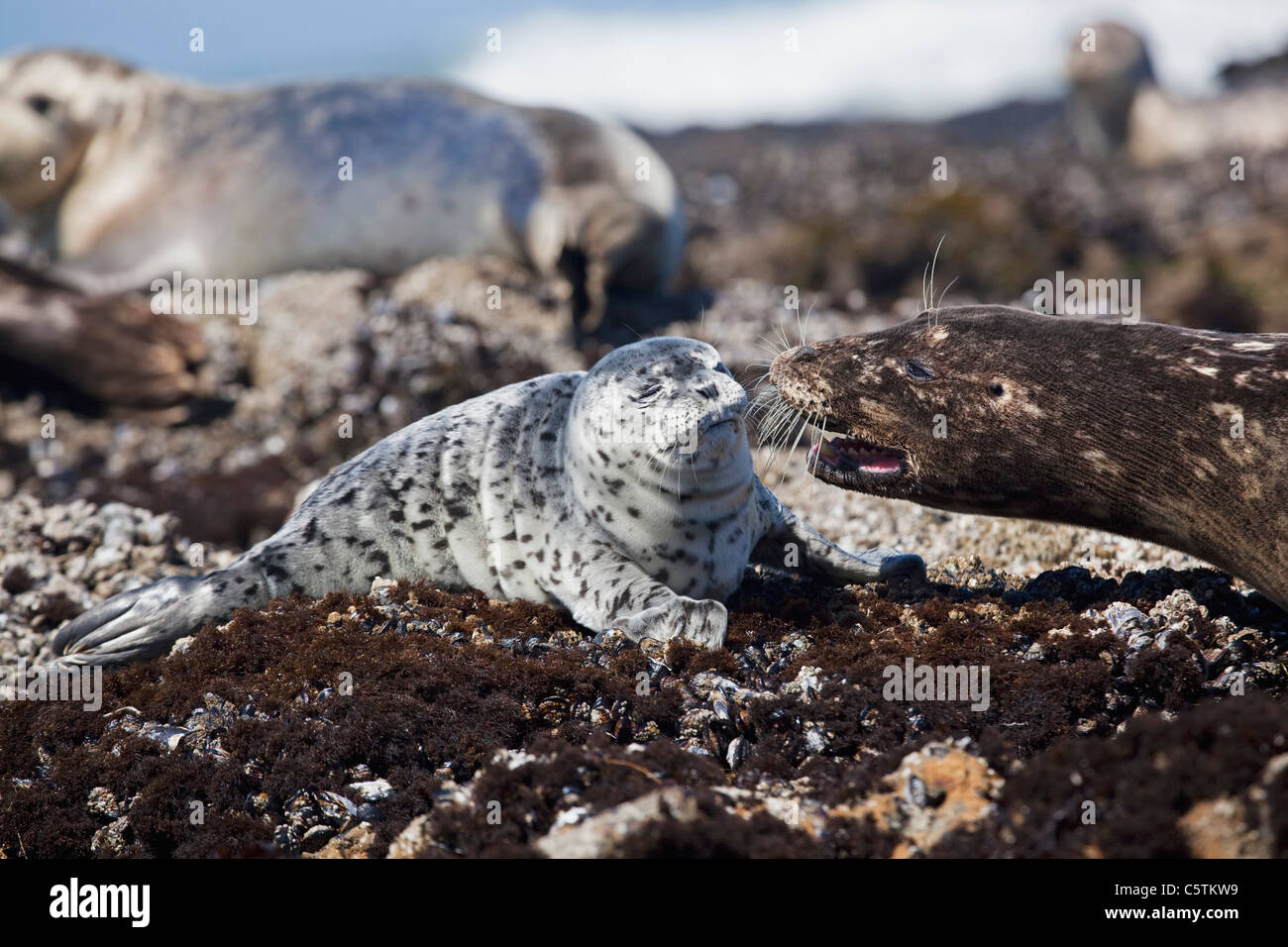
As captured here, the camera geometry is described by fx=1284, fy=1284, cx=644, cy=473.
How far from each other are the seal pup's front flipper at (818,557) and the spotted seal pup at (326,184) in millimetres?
5930

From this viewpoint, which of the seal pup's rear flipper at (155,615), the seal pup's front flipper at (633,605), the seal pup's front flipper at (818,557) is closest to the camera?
the seal pup's front flipper at (633,605)

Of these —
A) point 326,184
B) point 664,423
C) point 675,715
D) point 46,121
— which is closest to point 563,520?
point 664,423

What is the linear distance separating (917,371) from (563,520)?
1.69 m

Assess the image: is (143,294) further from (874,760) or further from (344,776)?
(874,760)

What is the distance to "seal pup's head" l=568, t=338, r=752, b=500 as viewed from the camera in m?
5.26

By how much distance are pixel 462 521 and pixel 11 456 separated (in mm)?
6971

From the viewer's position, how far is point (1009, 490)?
530 centimetres

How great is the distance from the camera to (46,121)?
14.3m

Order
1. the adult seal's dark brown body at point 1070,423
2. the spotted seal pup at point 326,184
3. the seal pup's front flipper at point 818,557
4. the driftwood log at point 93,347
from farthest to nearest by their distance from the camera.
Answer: the spotted seal pup at point 326,184 → the driftwood log at point 93,347 → the seal pup's front flipper at point 818,557 → the adult seal's dark brown body at point 1070,423

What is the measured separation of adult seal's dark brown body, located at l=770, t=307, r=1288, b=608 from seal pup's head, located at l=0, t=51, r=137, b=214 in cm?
1143

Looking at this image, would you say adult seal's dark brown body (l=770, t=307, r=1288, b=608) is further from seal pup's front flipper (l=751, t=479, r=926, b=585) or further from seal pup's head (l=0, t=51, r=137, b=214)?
seal pup's head (l=0, t=51, r=137, b=214)

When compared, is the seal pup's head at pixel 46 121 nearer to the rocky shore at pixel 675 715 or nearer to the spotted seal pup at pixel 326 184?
the spotted seal pup at pixel 326 184

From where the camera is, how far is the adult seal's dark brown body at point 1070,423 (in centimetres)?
493

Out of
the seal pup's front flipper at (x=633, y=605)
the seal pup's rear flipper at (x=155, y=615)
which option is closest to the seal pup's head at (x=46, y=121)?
the seal pup's rear flipper at (x=155, y=615)
